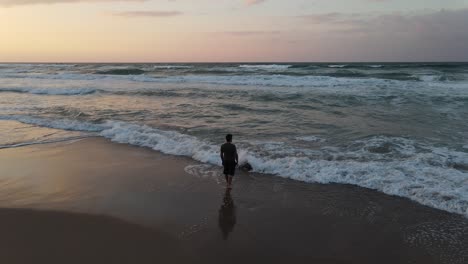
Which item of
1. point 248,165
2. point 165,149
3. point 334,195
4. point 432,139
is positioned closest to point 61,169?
point 165,149

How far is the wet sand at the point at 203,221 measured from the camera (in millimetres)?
4824

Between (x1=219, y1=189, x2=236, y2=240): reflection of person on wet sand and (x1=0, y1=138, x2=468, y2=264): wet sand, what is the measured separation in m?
0.02

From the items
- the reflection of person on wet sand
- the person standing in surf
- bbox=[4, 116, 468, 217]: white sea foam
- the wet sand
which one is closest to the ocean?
bbox=[4, 116, 468, 217]: white sea foam

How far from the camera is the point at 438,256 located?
188 inches

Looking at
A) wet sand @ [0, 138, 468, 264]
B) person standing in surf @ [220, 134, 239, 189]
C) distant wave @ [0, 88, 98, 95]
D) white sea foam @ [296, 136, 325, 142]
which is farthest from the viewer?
distant wave @ [0, 88, 98, 95]

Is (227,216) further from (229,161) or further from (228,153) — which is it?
A: (228,153)

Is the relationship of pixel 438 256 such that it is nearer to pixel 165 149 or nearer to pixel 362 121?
pixel 165 149

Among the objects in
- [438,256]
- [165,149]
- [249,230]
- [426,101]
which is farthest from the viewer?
[426,101]

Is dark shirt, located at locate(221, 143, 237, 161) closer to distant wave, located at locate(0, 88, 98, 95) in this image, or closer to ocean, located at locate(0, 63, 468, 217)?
ocean, located at locate(0, 63, 468, 217)

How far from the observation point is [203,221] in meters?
5.78

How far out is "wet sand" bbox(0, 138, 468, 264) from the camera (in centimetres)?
482

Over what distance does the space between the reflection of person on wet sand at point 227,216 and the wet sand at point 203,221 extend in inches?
0.6

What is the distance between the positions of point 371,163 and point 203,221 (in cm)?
447

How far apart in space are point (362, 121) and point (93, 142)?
9265 mm
